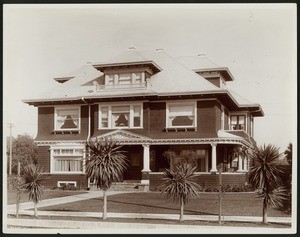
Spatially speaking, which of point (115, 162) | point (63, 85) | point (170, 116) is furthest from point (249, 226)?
point (63, 85)

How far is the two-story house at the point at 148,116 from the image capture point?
100 ft

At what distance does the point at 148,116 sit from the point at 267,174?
1210cm

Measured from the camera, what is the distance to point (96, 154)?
845 inches

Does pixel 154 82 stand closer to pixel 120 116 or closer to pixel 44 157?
pixel 120 116

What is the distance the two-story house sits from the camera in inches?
1200

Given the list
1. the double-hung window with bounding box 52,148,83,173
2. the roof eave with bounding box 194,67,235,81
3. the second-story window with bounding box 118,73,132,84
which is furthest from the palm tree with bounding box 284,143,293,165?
the double-hung window with bounding box 52,148,83,173

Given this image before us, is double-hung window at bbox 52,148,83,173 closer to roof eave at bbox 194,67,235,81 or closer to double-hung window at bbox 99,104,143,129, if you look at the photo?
double-hung window at bbox 99,104,143,129

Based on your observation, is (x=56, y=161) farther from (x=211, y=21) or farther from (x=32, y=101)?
(x=211, y=21)

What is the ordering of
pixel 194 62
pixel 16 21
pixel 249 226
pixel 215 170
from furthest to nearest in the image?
pixel 194 62, pixel 215 170, pixel 16 21, pixel 249 226

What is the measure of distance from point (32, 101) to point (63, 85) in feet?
8.69

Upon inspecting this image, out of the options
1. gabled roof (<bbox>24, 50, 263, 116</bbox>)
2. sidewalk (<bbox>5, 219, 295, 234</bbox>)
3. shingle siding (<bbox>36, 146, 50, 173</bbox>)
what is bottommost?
sidewalk (<bbox>5, 219, 295, 234</bbox>)

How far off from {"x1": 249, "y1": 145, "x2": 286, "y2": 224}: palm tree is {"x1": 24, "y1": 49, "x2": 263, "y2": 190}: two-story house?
9.05 metres

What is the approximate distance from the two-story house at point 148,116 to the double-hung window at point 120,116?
59 mm

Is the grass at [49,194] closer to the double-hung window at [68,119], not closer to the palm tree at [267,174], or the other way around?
the double-hung window at [68,119]
